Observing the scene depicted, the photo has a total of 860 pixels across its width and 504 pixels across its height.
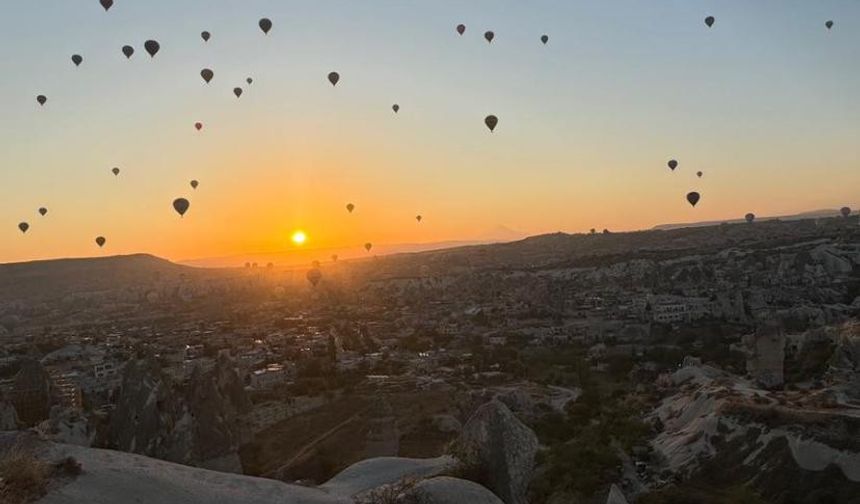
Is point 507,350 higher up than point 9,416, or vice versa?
point 9,416

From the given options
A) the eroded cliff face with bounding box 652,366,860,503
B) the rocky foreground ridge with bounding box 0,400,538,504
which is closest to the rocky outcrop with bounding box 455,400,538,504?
the rocky foreground ridge with bounding box 0,400,538,504

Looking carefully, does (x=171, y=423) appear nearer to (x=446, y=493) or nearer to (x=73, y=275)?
(x=446, y=493)

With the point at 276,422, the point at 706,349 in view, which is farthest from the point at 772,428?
the point at 706,349

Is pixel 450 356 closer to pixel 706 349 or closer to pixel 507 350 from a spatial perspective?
pixel 507 350

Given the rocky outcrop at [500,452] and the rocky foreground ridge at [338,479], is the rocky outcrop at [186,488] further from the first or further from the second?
the rocky outcrop at [500,452]

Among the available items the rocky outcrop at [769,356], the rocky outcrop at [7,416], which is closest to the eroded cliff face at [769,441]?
the rocky outcrop at [769,356]

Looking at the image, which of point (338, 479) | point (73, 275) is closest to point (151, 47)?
point (338, 479)
